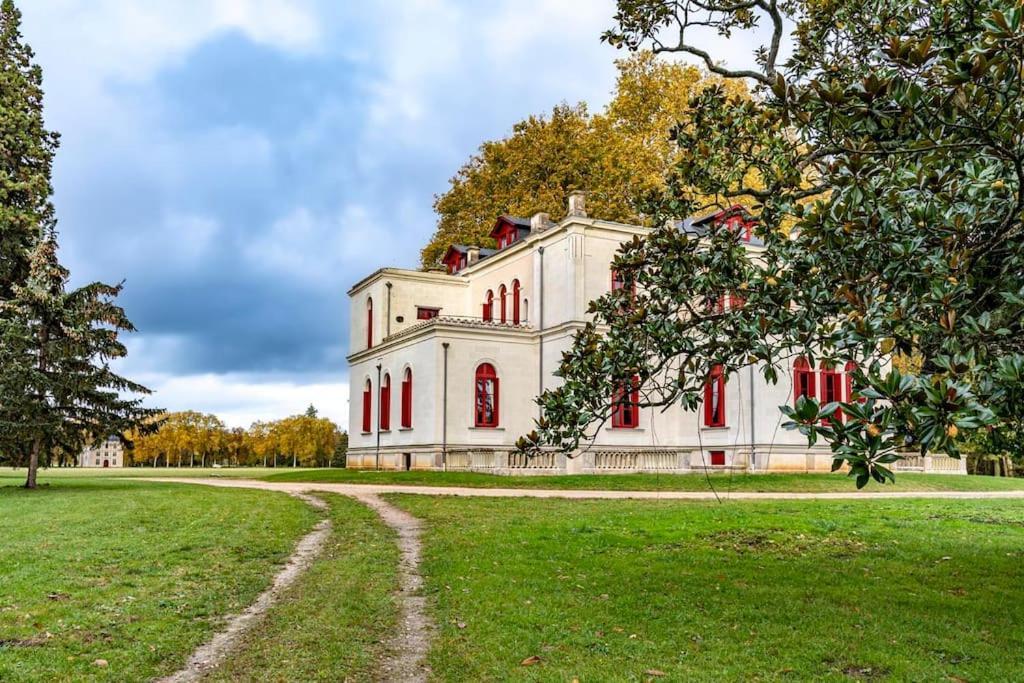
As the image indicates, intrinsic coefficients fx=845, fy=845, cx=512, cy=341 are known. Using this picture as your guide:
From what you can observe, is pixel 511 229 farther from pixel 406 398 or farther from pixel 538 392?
pixel 406 398

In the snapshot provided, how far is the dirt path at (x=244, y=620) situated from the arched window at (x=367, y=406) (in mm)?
24816

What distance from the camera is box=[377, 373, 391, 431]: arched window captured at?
119ft

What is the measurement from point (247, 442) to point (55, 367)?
233 ft

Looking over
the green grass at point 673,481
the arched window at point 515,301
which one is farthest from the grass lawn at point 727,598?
the arched window at point 515,301

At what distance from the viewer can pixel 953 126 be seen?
5555 mm

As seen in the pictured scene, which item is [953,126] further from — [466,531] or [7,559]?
[7,559]

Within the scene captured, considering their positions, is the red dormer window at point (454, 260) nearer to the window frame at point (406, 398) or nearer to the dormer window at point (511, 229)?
the dormer window at point (511, 229)

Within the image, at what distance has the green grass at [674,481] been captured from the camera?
23984 millimetres

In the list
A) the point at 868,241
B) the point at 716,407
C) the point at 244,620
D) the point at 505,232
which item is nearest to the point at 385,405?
the point at 505,232

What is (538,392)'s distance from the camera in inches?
1280

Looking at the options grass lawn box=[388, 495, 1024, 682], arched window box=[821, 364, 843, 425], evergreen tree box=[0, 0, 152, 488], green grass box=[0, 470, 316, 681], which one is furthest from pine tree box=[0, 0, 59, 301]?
arched window box=[821, 364, 843, 425]

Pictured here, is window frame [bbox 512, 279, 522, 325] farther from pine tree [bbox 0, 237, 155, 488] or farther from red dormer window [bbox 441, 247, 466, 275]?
pine tree [bbox 0, 237, 155, 488]

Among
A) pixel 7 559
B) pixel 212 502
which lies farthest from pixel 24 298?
pixel 7 559

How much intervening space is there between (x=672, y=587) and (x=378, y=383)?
96.4 feet
